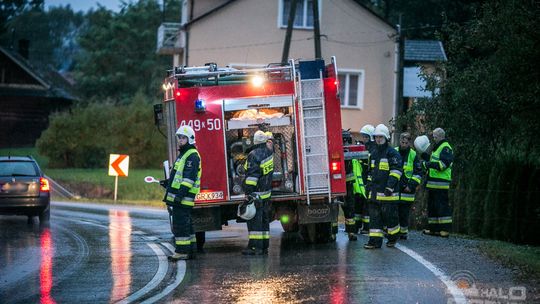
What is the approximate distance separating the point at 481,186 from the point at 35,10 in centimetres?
9719

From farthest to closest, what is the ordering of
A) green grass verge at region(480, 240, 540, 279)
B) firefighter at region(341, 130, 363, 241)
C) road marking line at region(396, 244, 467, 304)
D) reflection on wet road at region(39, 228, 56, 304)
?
firefighter at region(341, 130, 363, 241) → green grass verge at region(480, 240, 540, 279) → reflection on wet road at region(39, 228, 56, 304) → road marking line at region(396, 244, 467, 304)

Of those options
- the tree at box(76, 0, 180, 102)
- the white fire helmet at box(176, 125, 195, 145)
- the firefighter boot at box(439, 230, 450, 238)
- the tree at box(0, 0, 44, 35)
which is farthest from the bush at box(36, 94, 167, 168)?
the tree at box(0, 0, 44, 35)

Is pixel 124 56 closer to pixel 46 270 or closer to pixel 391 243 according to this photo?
pixel 391 243

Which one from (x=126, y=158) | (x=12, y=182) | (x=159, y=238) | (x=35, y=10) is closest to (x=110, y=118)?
(x=126, y=158)

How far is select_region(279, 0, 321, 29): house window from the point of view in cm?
3956

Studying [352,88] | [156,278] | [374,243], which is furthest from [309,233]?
[352,88]

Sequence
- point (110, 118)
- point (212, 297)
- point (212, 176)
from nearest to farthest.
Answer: point (212, 297) → point (212, 176) → point (110, 118)

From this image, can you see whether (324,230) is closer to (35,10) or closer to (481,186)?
(481,186)

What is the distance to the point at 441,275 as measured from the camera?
11.5m

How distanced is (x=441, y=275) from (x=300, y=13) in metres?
29.1

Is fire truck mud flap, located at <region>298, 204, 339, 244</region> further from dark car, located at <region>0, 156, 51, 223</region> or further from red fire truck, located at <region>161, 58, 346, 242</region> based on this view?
dark car, located at <region>0, 156, 51, 223</region>

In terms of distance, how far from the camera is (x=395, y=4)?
53719 mm

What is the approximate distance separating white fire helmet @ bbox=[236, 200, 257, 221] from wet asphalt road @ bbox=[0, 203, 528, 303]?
23.8 inches

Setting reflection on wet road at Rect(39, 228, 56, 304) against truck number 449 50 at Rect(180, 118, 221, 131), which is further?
truck number 449 50 at Rect(180, 118, 221, 131)
